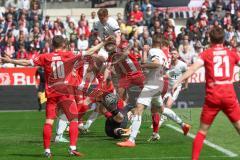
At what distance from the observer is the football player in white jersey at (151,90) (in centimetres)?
1511

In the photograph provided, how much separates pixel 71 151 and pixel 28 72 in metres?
14.0

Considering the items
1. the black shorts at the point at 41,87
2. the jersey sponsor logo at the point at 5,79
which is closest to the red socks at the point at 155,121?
the black shorts at the point at 41,87

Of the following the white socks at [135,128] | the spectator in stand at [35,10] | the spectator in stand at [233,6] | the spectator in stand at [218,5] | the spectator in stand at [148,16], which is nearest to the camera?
the white socks at [135,128]

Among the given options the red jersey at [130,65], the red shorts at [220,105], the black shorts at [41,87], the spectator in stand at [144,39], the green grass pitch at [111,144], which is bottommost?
the black shorts at [41,87]

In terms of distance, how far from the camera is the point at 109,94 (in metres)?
16.8

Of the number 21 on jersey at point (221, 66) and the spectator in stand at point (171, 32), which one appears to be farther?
the spectator in stand at point (171, 32)

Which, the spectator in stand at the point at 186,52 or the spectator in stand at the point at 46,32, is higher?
the spectator in stand at the point at 46,32

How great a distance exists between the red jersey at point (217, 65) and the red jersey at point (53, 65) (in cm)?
282

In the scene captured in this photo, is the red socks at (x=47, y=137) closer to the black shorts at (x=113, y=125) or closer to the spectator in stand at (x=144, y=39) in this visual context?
the black shorts at (x=113, y=125)

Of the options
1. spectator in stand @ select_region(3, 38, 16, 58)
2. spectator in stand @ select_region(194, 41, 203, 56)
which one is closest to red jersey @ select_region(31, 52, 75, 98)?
spectator in stand @ select_region(3, 38, 16, 58)

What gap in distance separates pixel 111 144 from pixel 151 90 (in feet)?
4.33

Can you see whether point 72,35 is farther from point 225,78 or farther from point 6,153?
point 225,78

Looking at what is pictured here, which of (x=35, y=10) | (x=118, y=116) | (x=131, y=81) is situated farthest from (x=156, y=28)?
(x=118, y=116)

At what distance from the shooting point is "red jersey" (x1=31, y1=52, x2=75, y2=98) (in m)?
13.8
